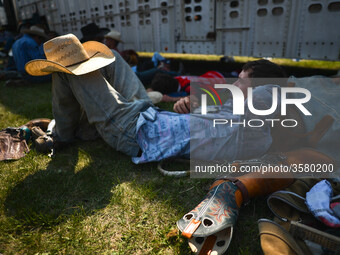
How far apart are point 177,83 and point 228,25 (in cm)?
173

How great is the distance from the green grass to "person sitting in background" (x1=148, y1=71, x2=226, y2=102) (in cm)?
186

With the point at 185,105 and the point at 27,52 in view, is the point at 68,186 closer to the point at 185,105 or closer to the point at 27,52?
the point at 185,105

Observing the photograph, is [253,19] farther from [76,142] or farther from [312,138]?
[76,142]

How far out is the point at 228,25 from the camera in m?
4.71

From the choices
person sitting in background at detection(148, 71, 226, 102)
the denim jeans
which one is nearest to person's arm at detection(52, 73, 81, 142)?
the denim jeans

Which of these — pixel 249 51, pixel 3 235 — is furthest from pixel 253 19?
pixel 3 235

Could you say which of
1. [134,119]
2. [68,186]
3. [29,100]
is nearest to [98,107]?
[134,119]

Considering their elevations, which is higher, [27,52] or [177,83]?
[27,52]

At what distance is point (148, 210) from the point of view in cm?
165

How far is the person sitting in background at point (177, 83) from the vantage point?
153 inches

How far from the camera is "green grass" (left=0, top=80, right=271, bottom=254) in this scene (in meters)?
1.39

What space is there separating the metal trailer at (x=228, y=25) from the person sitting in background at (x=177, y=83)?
1.18 meters

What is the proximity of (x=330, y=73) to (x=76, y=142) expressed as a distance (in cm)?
559

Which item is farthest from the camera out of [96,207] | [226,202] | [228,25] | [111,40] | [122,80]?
[111,40]
